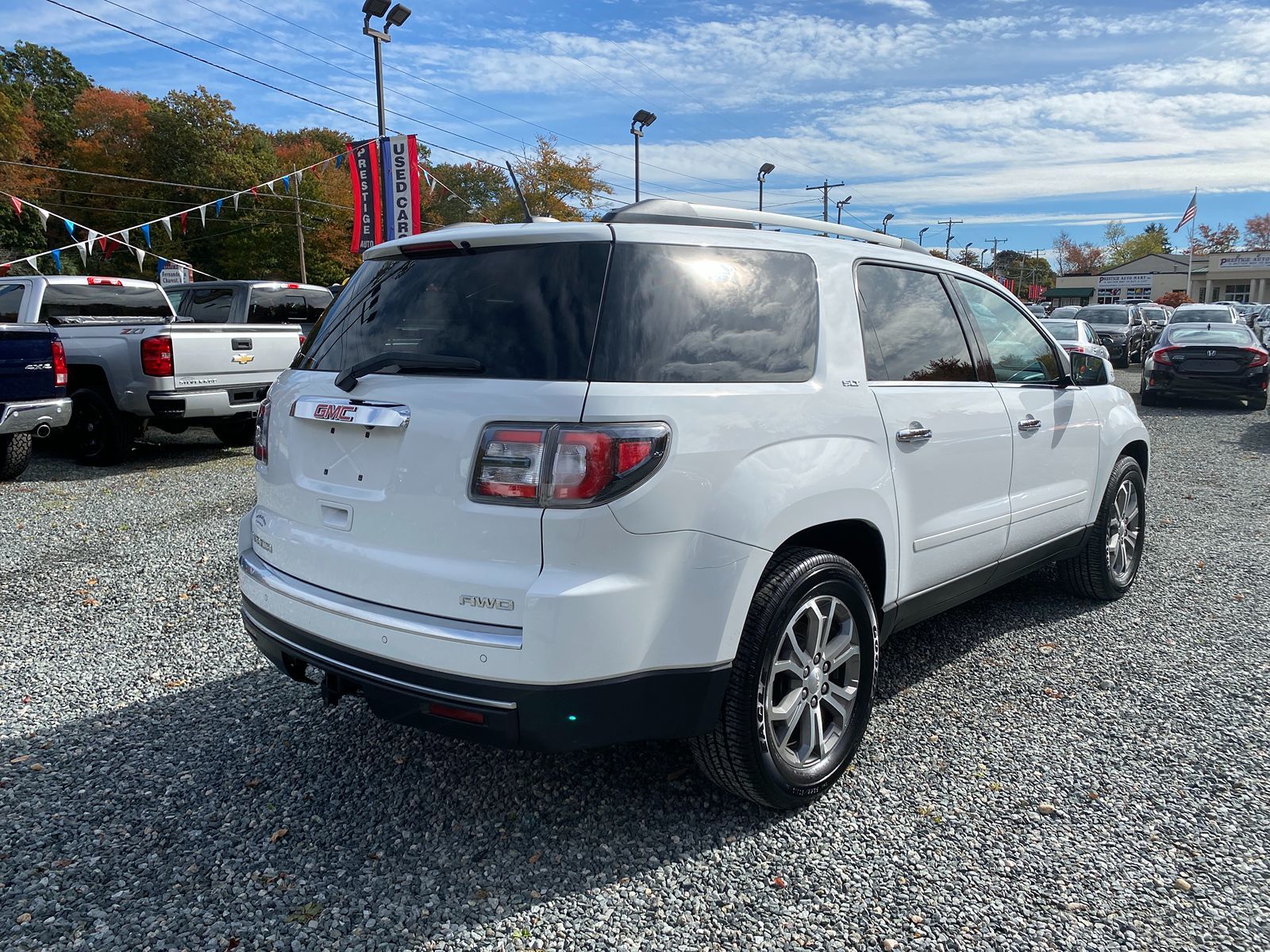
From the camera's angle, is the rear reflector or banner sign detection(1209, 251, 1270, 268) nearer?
the rear reflector

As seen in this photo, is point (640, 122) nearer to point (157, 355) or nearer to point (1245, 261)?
point (157, 355)

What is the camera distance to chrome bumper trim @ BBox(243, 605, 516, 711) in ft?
7.85

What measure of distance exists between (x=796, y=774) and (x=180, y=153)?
59.8 metres

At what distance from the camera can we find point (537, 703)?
236cm

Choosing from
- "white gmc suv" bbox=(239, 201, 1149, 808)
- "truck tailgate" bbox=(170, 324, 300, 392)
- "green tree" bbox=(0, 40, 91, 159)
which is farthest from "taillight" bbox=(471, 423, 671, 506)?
"green tree" bbox=(0, 40, 91, 159)

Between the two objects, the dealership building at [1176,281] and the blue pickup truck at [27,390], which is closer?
the blue pickup truck at [27,390]

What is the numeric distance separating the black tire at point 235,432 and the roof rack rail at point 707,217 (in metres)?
8.72

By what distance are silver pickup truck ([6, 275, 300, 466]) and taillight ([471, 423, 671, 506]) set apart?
780 cm

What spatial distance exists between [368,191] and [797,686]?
16.5 metres

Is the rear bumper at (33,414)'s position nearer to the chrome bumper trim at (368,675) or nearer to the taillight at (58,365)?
the taillight at (58,365)

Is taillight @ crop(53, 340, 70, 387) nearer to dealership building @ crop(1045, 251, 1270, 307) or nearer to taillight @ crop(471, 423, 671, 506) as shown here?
taillight @ crop(471, 423, 671, 506)

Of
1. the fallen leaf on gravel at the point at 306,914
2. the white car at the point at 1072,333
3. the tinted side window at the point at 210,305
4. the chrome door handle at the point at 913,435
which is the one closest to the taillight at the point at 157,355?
the tinted side window at the point at 210,305

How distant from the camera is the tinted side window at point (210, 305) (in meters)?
11.7

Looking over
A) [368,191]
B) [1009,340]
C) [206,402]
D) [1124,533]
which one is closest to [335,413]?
[1009,340]
